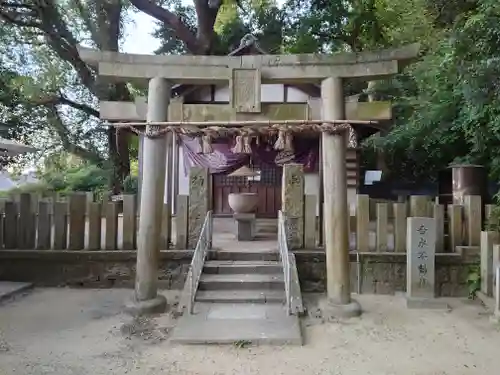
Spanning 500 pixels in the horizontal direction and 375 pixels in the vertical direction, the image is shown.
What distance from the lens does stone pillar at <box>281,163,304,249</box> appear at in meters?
7.85

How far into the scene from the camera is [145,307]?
20.2 feet

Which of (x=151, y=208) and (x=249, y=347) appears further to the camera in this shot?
(x=151, y=208)

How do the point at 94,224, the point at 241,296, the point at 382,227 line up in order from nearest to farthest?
the point at 241,296, the point at 382,227, the point at 94,224

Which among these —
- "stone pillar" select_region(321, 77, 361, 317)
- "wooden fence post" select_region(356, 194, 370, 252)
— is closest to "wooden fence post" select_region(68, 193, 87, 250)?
"stone pillar" select_region(321, 77, 361, 317)

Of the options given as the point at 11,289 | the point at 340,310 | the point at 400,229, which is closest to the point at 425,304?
the point at 400,229

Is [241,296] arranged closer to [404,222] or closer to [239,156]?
[404,222]

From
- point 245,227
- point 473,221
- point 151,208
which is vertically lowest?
point 245,227

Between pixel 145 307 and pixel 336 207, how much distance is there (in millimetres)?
3057

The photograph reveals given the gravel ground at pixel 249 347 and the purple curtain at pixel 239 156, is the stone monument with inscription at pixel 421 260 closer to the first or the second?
the gravel ground at pixel 249 347

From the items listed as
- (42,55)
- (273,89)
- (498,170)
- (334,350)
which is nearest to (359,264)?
(334,350)

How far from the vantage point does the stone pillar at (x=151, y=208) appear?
629 cm


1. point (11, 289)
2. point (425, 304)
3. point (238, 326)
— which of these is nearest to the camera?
point (238, 326)

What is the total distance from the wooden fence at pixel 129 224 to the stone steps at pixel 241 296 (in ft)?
4.72

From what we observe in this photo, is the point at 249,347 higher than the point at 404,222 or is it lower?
lower
